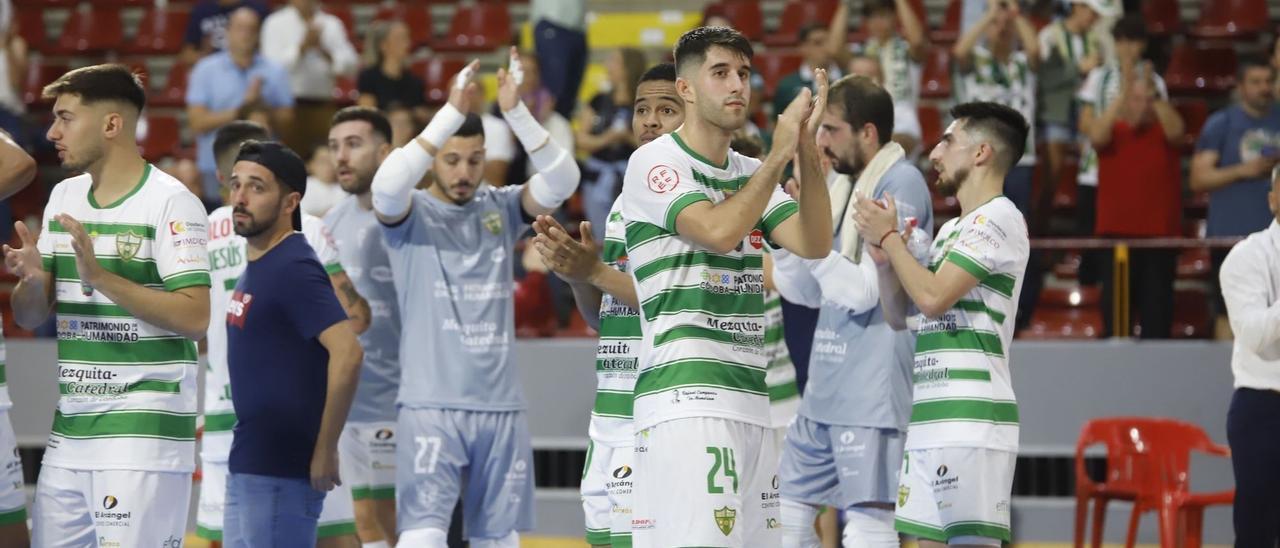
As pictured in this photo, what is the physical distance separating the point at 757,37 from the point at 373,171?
729 centimetres

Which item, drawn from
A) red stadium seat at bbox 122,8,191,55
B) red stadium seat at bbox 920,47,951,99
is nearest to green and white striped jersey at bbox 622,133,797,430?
red stadium seat at bbox 920,47,951,99

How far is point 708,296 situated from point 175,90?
1132 centimetres

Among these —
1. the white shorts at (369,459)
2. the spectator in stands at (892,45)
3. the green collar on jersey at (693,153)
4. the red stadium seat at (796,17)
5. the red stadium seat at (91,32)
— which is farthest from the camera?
the red stadium seat at (91,32)

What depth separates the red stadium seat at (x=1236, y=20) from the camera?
13.3 meters

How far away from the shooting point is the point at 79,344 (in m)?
5.74

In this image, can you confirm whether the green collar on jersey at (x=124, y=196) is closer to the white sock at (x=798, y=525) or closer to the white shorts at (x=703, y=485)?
the white shorts at (x=703, y=485)

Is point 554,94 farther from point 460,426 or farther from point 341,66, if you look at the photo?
point 460,426

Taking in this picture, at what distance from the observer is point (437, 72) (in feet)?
49.0

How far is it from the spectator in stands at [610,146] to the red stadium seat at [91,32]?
20.6 feet

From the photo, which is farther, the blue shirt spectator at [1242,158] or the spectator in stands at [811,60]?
the spectator in stands at [811,60]

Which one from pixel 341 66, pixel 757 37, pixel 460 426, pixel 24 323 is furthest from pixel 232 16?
pixel 24 323

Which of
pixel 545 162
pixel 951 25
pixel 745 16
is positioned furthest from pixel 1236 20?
pixel 545 162

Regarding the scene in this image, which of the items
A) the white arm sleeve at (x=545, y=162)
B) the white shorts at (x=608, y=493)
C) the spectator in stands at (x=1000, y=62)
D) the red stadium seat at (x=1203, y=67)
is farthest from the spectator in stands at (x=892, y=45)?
the white shorts at (x=608, y=493)

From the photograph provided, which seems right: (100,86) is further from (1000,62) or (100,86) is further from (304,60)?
(304,60)
